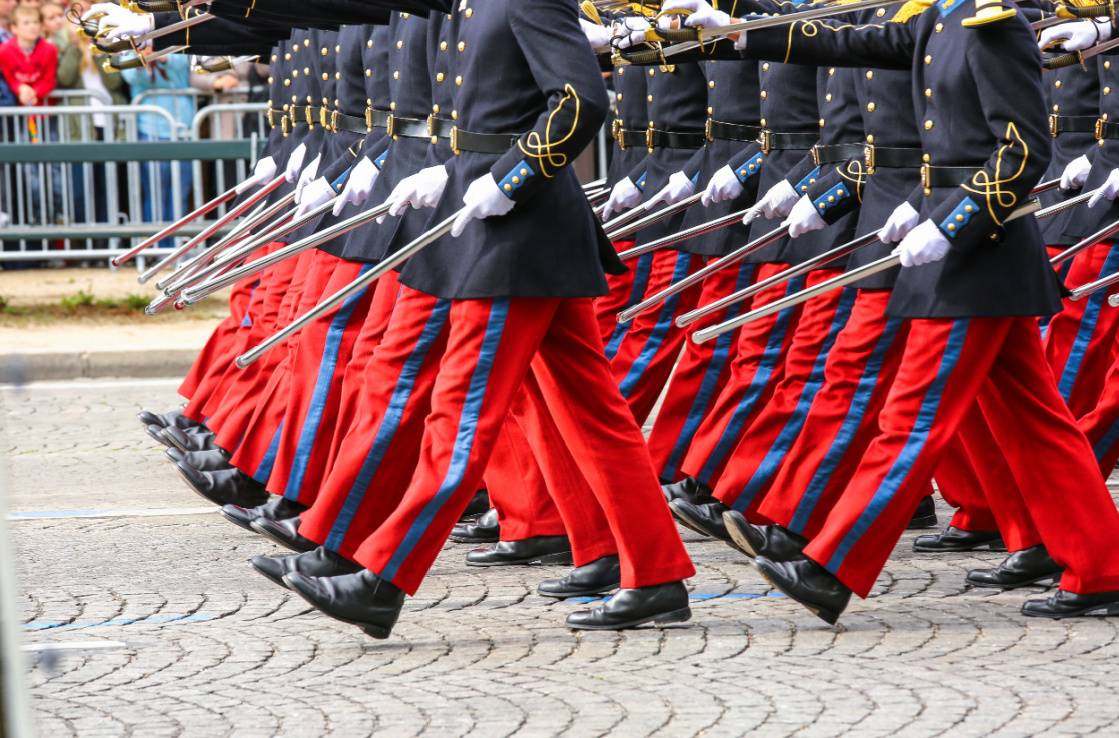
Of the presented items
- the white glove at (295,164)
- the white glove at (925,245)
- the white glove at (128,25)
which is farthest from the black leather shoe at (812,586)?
the white glove at (128,25)

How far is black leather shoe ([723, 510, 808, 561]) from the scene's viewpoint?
5.72 m

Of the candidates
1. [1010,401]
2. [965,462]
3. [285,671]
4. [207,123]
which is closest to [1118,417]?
[965,462]

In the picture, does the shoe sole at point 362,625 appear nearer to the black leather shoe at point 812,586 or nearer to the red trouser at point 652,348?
the black leather shoe at point 812,586

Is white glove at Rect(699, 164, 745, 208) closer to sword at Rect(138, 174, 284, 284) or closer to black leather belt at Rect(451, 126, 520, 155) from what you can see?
sword at Rect(138, 174, 284, 284)

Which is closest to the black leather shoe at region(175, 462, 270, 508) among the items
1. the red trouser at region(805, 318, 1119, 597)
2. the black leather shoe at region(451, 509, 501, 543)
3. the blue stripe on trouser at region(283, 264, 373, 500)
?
the blue stripe on trouser at region(283, 264, 373, 500)

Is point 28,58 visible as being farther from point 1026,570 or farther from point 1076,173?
point 1026,570

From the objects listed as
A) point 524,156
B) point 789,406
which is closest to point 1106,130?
point 789,406

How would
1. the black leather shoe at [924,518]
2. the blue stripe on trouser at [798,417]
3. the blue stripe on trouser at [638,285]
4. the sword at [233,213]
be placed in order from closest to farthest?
the blue stripe on trouser at [798,417] < the black leather shoe at [924,518] < the blue stripe on trouser at [638,285] < the sword at [233,213]

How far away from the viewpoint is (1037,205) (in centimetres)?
547

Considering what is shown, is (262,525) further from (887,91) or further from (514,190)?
(887,91)

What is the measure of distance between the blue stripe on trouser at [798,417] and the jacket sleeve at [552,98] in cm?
136

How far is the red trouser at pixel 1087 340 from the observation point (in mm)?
6957

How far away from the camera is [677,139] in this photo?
7484 mm

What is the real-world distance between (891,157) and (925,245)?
2.25 feet
